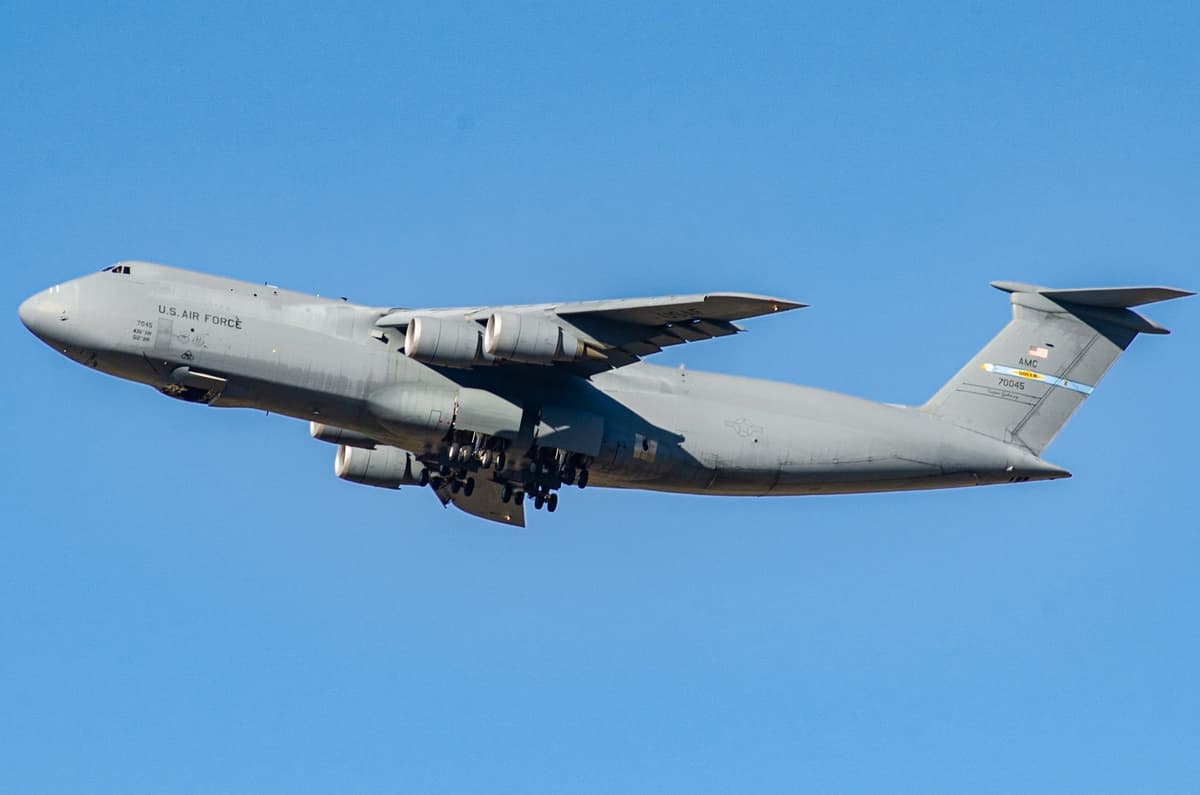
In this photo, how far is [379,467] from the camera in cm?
2009

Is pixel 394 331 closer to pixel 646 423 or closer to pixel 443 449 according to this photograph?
pixel 443 449

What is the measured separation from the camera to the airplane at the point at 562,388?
16.9 m

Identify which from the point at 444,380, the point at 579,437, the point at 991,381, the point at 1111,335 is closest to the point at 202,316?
the point at 444,380

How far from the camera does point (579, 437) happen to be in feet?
59.2

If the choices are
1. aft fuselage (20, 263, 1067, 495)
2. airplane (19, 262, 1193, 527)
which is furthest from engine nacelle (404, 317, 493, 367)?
aft fuselage (20, 263, 1067, 495)

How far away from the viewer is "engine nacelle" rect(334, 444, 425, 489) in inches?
790

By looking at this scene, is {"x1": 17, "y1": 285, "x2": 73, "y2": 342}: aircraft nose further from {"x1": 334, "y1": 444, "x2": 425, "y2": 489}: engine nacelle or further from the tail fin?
the tail fin

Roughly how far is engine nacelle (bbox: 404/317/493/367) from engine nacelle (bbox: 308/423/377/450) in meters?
2.08

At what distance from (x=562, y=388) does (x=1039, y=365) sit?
606 cm

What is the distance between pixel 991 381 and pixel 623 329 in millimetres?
5196

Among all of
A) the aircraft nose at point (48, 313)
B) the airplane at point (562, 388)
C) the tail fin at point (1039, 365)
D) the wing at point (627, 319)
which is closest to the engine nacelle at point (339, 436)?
the airplane at point (562, 388)

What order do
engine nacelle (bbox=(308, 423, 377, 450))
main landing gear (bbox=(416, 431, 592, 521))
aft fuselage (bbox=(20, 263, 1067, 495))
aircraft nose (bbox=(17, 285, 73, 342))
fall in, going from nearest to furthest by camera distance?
aircraft nose (bbox=(17, 285, 73, 342)), aft fuselage (bbox=(20, 263, 1067, 495)), main landing gear (bbox=(416, 431, 592, 521)), engine nacelle (bbox=(308, 423, 377, 450))

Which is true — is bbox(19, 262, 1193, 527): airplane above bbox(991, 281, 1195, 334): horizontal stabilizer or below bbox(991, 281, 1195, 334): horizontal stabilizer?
below

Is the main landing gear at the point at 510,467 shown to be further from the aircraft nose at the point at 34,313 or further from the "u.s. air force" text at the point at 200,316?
the aircraft nose at the point at 34,313
